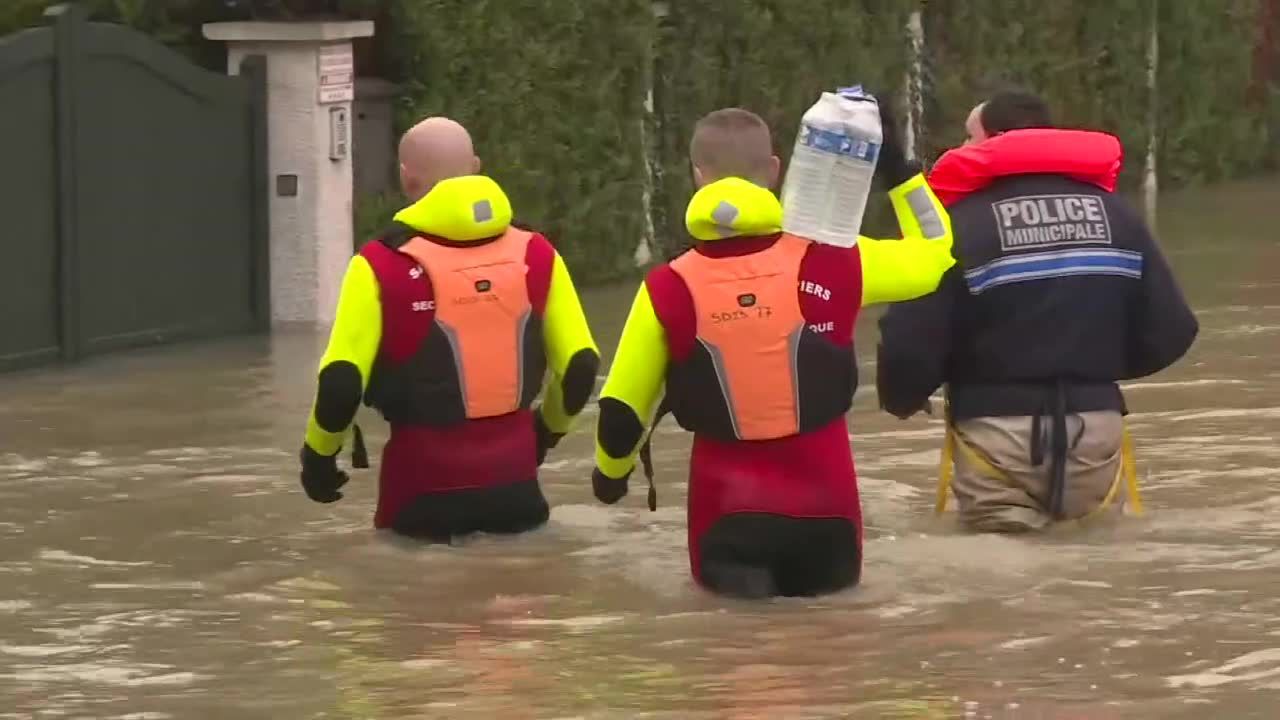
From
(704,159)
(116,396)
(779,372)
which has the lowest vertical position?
(116,396)

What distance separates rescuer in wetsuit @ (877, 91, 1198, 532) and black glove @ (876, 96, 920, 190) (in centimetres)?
50

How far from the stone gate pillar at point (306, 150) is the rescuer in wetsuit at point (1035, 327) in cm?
744

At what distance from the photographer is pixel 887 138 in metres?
8.73

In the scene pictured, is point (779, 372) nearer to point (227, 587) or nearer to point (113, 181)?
point (227, 587)

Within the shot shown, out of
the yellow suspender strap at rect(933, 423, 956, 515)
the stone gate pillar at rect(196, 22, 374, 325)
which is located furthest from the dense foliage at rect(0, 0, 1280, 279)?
the yellow suspender strap at rect(933, 423, 956, 515)

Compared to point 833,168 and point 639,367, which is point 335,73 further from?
point 833,168

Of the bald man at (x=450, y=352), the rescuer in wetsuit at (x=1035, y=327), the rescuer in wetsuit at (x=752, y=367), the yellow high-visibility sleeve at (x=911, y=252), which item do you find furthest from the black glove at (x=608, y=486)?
the rescuer in wetsuit at (x=1035, y=327)

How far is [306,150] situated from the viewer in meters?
16.5

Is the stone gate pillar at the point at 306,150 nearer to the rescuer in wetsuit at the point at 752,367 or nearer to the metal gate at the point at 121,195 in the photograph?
the metal gate at the point at 121,195

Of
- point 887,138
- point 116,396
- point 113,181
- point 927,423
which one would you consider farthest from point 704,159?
point 113,181

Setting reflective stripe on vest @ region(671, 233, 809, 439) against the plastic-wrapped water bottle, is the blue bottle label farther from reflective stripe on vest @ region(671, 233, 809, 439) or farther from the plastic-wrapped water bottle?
reflective stripe on vest @ region(671, 233, 809, 439)

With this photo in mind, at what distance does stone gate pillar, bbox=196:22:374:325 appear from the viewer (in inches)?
648

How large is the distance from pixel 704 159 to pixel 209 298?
26.3ft

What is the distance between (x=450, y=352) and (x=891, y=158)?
1549mm
